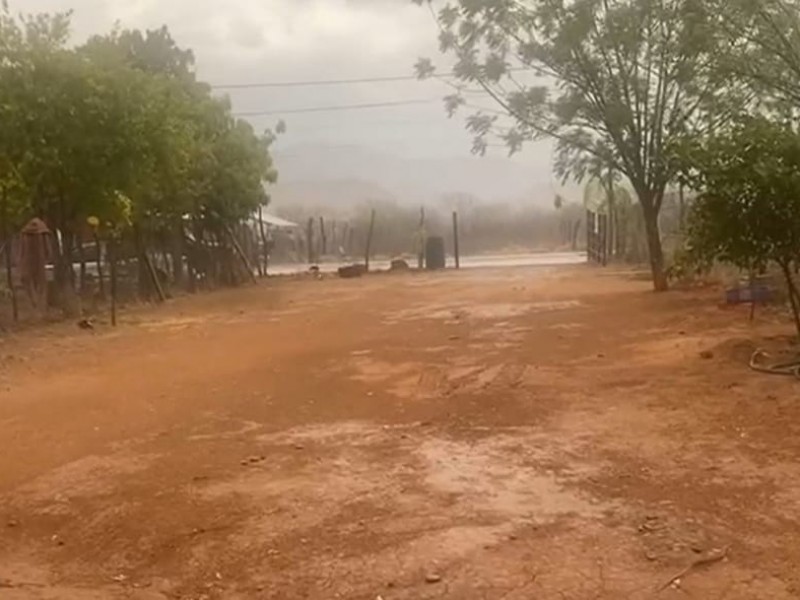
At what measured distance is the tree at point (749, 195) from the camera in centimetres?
960

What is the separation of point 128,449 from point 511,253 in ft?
143

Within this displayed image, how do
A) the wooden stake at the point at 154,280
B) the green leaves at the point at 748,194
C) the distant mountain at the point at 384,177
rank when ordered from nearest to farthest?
the green leaves at the point at 748,194 → the wooden stake at the point at 154,280 → the distant mountain at the point at 384,177

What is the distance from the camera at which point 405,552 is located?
4949 millimetres

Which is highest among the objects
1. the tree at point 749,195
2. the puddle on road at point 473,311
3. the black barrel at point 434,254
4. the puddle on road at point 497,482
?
the tree at point 749,195

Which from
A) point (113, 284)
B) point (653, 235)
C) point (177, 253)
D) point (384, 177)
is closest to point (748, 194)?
point (653, 235)

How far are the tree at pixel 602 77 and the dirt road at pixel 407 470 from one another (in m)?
8.20

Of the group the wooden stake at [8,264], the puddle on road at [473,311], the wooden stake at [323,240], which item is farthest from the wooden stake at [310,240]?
the wooden stake at [8,264]

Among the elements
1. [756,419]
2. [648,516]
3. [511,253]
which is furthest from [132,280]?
[511,253]

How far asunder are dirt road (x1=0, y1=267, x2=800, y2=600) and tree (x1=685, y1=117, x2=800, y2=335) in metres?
1.22

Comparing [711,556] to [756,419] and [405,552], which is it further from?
[756,419]

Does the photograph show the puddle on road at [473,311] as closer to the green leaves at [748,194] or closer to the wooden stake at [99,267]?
the green leaves at [748,194]

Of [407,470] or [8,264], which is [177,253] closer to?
[8,264]

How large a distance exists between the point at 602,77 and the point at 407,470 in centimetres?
1587

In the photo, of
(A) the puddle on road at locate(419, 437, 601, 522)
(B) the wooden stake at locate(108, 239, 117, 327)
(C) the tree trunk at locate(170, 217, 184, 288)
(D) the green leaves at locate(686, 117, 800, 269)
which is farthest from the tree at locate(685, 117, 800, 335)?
(C) the tree trunk at locate(170, 217, 184, 288)
